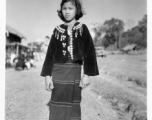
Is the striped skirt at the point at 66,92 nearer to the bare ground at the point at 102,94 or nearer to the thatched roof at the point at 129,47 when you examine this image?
the bare ground at the point at 102,94

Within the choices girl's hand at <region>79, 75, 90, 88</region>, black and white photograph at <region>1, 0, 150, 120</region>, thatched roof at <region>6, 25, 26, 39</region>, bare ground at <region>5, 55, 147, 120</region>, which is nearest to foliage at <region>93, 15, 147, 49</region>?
black and white photograph at <region>1, 0, 150, 120</region>

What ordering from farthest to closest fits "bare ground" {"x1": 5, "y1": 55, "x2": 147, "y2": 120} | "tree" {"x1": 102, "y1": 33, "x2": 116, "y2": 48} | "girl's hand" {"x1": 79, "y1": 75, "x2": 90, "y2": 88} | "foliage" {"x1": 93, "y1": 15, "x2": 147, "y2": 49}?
"tree" {"x1": 102, "y1": 33, "x2": 116, "y2": 48} → "foliage" {"x1": 93, "y1": 15, "x2": 147, "y2": 49} → "bare ground" {"x1": 5, "y1": 55, "x2": 147, "y2": 120} → "girl's hand" {"x1": 79, "y1": 75, "x2": 90, "y2": 88}

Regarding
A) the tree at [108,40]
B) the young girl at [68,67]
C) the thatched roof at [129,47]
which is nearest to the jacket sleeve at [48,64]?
the young girl at [68,67]

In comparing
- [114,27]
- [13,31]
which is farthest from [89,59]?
[13,31]

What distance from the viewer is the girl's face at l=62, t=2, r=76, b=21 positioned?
194cm

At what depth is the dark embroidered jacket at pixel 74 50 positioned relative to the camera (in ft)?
6.17

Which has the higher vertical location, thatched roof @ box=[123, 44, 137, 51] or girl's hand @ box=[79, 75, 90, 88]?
thatched roof @ box=[123, 44, 137, 51]

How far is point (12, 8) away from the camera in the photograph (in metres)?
2.41

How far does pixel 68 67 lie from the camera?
1894 millimetres

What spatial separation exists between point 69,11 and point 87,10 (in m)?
0.46

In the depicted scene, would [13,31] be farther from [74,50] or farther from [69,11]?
[74,50]

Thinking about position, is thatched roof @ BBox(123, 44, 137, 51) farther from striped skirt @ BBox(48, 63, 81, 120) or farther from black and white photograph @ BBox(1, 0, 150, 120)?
striped skirt @ BBox(48, 63, 81, 120)
